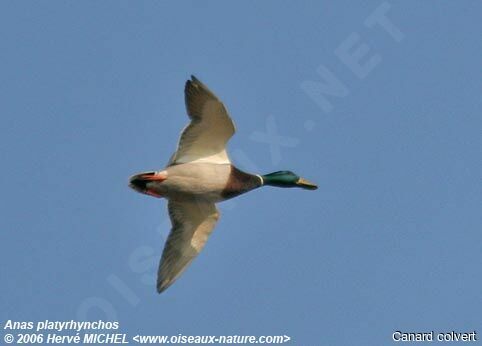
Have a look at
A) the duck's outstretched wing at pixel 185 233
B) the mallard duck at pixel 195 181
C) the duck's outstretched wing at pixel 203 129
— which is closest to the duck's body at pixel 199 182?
the mallard duck at pixel 195 181

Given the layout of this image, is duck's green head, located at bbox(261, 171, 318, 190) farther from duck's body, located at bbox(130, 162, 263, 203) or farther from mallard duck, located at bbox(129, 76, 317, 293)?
duck's body, located at bbox(130, 162, 263, 203)

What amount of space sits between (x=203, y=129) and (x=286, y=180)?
1.43 meters

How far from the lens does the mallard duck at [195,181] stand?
31.1 ft

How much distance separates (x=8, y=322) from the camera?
10555 mm

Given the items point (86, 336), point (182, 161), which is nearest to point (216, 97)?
point (182, 161)

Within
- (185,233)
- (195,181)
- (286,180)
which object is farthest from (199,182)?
(286,180)

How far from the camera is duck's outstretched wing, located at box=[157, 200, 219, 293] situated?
10.0 metres

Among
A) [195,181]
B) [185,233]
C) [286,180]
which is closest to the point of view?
[195,181]

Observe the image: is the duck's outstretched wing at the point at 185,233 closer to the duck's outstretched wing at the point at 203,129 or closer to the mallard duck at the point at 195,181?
the mallard duck at the point at 195,181

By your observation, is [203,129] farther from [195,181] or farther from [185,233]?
[185,233]

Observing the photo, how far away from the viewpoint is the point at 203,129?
964 centimetres

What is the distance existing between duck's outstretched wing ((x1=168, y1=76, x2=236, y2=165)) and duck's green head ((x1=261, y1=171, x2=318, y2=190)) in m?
0.73

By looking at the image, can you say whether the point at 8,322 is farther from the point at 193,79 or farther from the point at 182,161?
the point at 193,79

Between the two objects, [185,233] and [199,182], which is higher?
[199,182]
